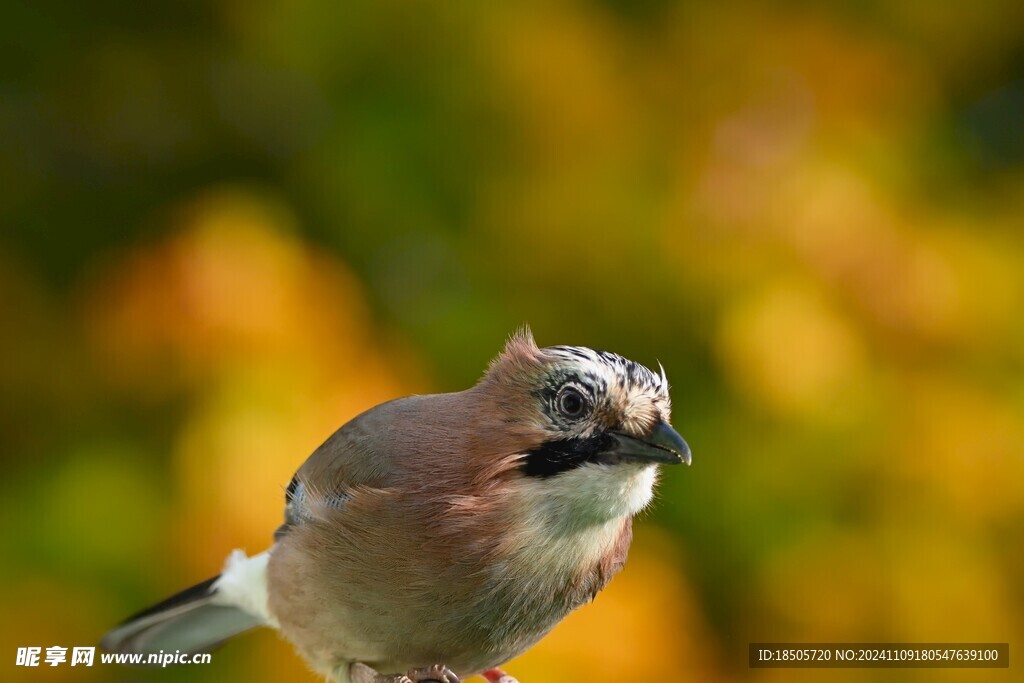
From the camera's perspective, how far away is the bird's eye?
228cm

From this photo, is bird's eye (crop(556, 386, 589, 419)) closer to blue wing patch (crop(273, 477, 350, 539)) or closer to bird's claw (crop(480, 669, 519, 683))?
blue wing patch (crop(273, 477, 350, 539))

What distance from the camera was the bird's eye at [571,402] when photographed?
7.47ft

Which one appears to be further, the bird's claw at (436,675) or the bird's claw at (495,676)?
the bird's claw at (495,676)

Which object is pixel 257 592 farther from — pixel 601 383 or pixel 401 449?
pixel 601 383

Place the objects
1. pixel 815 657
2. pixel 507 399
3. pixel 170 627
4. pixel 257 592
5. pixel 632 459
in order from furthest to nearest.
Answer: pixel 815 657
pixel 170 627
pixel 257 592
pixel 507 399
pixel 632 459

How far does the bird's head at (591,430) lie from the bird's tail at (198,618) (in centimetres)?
104

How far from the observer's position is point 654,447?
2197mm

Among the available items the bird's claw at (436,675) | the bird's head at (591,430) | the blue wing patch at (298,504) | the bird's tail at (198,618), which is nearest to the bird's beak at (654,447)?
the bird's head at (591,430)

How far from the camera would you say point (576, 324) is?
4066 millimetres

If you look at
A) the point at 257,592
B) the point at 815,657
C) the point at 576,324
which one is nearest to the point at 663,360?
the point at 576,324

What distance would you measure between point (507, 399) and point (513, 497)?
8.3 inches

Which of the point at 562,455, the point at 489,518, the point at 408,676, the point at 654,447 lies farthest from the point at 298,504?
the point at 654,447

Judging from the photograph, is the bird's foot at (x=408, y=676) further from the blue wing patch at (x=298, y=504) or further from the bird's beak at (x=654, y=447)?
the bird's beak at (x=654, y=447)

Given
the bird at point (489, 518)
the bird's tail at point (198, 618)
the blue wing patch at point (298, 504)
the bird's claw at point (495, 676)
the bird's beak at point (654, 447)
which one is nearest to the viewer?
the bird's beak at point (654, 447)
